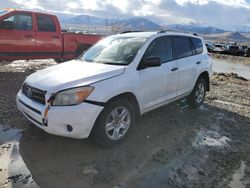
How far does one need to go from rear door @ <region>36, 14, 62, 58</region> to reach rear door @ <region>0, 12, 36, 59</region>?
0.26 metres

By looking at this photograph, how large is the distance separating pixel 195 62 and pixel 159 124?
1715 millimetres

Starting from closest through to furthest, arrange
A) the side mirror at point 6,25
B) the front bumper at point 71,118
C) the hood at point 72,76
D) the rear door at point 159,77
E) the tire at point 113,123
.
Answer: the front bumper at point 71,118
the hood at point 72,76
the tire at point 113,123
the rear door at point 159,77
the side mirror at point 6,25

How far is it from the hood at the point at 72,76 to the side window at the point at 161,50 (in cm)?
80

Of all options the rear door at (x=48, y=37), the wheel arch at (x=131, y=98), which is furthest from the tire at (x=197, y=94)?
the rear door at (x=48, y=37)

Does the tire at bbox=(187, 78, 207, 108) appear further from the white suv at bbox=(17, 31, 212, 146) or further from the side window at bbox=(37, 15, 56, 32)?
the side window at bbox=(37, 15, 56, 32)

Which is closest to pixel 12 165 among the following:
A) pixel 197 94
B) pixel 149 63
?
pixel 149 63

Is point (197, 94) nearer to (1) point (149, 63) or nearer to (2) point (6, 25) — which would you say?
(1) point (149, 63)

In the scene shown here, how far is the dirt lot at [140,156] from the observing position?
360cm

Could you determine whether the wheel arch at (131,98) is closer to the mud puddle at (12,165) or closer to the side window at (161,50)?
the side window at (161,50)

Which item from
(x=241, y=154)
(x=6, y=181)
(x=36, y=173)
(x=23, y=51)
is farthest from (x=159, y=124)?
(x=23, y=51)

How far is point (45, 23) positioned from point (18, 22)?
1010mm

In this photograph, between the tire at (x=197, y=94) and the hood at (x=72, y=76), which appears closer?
the hood at (x=72, y=76)

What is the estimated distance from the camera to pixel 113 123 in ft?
14.1

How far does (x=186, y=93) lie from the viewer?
617 cm
